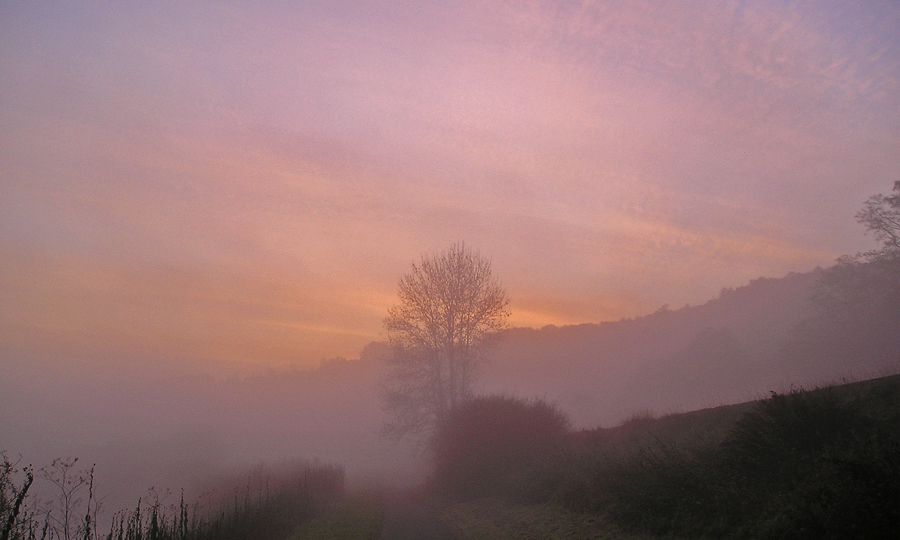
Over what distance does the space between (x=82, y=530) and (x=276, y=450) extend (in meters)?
75.8

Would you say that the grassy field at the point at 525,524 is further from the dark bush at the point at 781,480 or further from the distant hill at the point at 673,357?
the distant hill at the point at 673,357

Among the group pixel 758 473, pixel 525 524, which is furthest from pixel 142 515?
pixel 758 473

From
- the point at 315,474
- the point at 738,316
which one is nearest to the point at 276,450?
the point at 315,474

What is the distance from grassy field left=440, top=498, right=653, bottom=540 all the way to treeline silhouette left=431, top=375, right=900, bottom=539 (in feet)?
1.32

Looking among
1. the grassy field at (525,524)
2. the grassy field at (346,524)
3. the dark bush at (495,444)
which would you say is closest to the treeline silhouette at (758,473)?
the grassy field at (525,524)

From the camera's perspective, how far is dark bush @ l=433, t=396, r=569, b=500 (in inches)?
802

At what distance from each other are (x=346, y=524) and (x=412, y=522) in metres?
2.21

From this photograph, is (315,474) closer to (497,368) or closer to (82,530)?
(82,530)

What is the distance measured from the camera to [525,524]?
12.8 metres

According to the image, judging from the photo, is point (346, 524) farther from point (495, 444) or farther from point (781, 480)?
point (781, 480)

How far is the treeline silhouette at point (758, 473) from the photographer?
630 cm

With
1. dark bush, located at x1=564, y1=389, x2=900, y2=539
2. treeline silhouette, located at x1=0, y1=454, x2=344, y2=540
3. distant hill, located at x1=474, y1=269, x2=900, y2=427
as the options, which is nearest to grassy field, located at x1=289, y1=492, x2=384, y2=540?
treeline silhouette, located at x1=0, y1=454, x2=344, y2=540

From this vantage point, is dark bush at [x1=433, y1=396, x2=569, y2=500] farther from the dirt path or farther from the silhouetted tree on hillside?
the silhouetted tree on hillside

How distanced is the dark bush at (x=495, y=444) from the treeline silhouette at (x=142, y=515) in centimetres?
597
